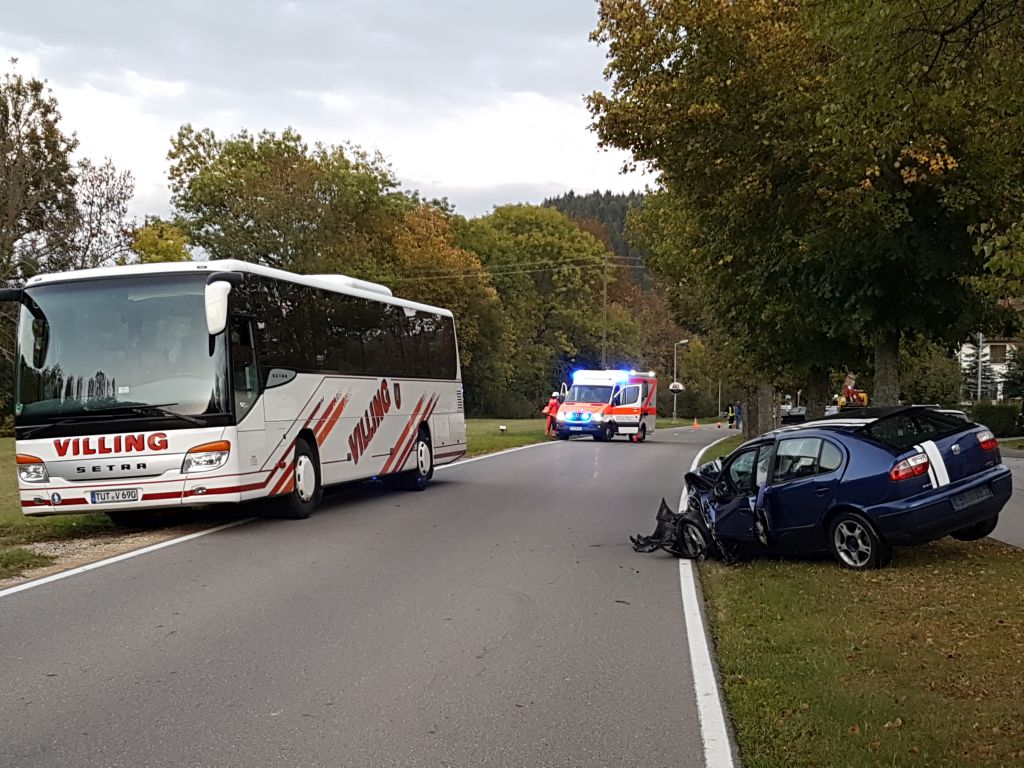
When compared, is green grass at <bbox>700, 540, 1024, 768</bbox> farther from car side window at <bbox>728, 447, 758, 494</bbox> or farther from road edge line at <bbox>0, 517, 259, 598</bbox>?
road edge line at <bbox>0, 517, 259, 598</bbox>

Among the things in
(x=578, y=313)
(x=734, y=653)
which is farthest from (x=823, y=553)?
(x=578, y=313)

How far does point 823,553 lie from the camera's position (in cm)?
1172

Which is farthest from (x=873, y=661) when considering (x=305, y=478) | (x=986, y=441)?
(x=305, y=478)

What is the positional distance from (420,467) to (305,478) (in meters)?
4.85

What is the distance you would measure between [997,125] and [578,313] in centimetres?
6800

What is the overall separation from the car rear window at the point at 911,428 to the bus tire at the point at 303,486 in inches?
289

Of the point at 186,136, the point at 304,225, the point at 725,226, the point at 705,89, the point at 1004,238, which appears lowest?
the point at 1004,238

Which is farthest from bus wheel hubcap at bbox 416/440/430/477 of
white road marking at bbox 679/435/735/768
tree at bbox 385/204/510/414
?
tree at bbox 385/204/510/414

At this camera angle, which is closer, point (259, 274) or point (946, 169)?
point (946, 169)

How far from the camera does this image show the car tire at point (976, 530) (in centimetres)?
1104

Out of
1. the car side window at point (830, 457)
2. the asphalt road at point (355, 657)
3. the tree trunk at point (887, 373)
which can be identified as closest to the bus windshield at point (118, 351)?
the asphalt road at point (355, 657)

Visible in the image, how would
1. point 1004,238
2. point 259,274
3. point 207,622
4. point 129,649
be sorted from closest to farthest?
1. point 129,649
2. point 207,622
3. point 1004,238
4. point 259,274

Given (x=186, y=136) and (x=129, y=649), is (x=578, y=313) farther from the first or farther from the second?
(x=129, y=649)

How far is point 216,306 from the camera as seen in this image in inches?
491
